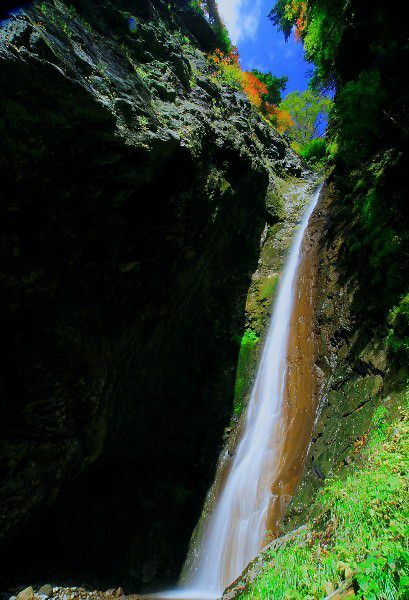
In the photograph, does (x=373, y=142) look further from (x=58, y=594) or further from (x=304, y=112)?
(x=304, y=112)

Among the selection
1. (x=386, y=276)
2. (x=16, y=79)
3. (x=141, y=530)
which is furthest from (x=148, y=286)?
(x=141, y=530)

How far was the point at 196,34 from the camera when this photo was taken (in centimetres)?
1909

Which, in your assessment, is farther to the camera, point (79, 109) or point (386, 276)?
point (386, 276)

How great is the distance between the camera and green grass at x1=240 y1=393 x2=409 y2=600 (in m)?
2.61

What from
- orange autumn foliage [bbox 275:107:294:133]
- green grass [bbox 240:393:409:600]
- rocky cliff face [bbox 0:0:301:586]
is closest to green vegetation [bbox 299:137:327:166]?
orange autumn foliage [bbox 275:107:294:133]

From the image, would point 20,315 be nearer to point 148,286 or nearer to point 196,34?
point 148,286

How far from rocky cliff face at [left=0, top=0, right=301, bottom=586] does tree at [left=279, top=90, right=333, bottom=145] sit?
21.1m

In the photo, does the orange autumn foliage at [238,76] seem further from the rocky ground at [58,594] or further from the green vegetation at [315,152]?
the rocky ground at [58,594]

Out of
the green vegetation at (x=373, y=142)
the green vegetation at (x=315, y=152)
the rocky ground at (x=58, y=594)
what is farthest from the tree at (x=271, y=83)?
the rocky ground at (x=58, y=594)

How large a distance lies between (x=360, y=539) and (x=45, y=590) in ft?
17.2

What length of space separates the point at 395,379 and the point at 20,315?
6.14 meters

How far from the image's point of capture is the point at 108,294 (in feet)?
22.4

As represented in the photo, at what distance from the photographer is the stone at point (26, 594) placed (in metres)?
5.20

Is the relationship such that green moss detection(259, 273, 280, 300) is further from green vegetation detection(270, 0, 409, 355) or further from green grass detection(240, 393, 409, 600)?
green grass detection(240, 393, 409, 600)
